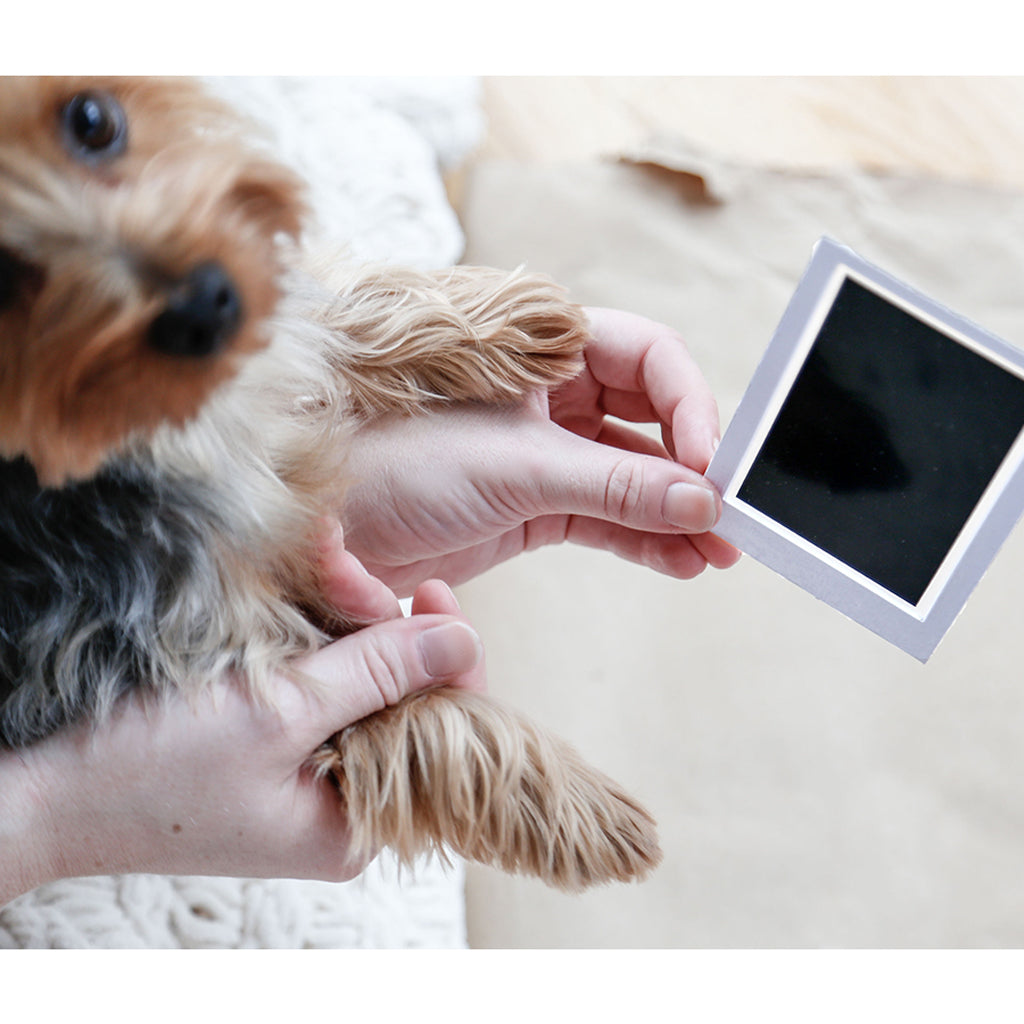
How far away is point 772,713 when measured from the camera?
1751 millimetres

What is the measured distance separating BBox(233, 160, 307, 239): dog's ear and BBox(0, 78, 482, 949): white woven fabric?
8 cm

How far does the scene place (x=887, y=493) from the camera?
1036 mm

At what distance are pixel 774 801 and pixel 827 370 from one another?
3.12 feet

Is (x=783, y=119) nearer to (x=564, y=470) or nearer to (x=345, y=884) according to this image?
(x=564, y=470)

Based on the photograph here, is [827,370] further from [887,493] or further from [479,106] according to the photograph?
[479,106]

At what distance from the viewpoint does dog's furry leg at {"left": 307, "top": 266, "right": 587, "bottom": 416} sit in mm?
1223

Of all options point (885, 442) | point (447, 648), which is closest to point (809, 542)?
point (885, 442)

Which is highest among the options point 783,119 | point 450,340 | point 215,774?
point 783,119

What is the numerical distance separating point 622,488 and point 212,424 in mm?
439

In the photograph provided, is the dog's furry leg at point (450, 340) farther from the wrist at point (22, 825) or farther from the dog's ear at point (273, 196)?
the wrist at point (22, 825)

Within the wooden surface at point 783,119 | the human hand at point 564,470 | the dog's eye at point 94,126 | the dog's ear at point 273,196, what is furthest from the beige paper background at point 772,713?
the dog's eye at point 94,126

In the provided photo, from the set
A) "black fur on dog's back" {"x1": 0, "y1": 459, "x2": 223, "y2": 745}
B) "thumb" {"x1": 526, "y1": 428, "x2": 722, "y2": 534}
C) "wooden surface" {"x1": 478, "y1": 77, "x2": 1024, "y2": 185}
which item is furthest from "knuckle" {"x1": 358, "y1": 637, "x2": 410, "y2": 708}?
"wooden surface" {"x1": 478, "y1": 77, "x2": 1024, "y2": 185}

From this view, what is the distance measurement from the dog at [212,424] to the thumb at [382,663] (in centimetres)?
3

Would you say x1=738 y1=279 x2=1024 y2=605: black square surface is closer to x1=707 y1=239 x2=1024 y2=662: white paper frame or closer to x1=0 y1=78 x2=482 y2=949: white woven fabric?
x1=707 y1=239 x2=1024 y2=662: white paper frame
